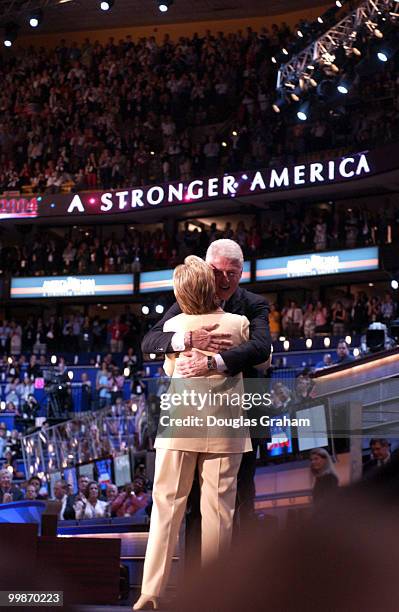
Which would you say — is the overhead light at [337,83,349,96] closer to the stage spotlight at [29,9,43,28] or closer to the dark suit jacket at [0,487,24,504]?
the stage spotlight at [29,9,43,28]

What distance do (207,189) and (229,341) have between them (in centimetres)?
2139

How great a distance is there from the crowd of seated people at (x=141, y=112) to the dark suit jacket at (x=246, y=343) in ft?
65.4

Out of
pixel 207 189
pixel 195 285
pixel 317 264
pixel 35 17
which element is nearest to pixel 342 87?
pixel 317 264

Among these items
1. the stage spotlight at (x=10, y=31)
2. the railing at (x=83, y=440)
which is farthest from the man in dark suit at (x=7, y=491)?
the stage spotlight at (x=10, y=31)

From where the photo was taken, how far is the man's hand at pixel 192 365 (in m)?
3.75

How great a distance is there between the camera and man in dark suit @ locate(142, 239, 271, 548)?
12.3 ft

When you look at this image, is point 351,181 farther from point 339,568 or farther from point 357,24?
point 339,568

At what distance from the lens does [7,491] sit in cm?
1277

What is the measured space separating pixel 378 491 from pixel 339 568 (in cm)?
8

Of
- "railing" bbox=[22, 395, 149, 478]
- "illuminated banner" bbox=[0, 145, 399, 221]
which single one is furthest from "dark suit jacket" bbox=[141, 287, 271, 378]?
"illuminated banner" bbox=[0, 145, 399, 221]

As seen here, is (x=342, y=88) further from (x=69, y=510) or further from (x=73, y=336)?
(x=73, y=336)

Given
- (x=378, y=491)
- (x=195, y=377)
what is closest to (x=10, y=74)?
(x=195, y=377)

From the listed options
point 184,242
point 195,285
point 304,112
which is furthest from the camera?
point 184,242

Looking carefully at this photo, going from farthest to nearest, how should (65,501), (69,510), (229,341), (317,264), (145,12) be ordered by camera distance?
(145,12) < (317,264) < (65,501) < (69,510) < (229,341)
